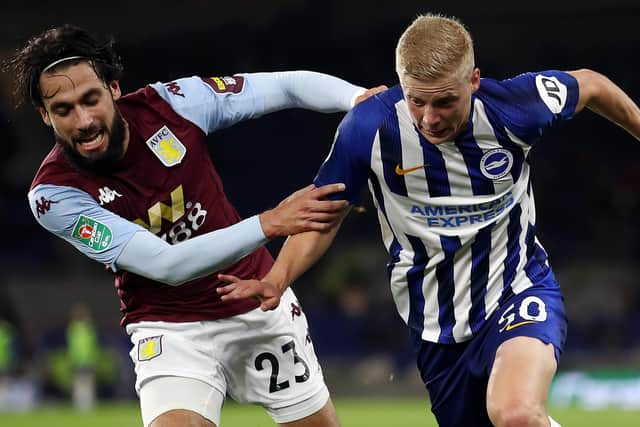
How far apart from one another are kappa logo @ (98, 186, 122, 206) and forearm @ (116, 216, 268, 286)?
263 mm

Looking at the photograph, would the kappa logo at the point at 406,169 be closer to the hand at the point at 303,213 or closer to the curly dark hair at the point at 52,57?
the hand at the point at 303,213

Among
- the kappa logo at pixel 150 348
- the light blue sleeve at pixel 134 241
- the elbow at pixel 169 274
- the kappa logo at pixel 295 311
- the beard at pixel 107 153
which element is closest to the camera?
the light blue sleeve at pixel 134 241

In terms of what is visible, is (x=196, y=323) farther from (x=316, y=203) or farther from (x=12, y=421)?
(x=12, y=421)

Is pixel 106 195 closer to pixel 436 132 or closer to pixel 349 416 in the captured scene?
pixel 436 132

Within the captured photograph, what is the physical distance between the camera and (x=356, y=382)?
1700 cm

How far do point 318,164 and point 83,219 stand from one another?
15.8m

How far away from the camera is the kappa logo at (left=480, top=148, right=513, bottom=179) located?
4062 mm

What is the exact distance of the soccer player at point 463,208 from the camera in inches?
154

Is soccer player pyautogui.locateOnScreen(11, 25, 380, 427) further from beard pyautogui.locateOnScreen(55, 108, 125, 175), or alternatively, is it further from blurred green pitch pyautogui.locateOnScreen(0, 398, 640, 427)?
blurred green pitch pyautogui.locateOnScreen(0, 398, 640, 427)

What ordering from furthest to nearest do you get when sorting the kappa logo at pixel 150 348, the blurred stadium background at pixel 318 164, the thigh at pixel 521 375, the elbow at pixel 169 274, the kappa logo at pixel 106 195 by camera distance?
the blurred stadium background at pixel 318 164
the kappa logo at pixel 150 348
the kappa logo at pixel 106 195
the elbow at pixel 169 274
the thigh at pixel 521 375

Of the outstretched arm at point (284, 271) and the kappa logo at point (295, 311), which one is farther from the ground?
the outstretched arm at point (284, 271)

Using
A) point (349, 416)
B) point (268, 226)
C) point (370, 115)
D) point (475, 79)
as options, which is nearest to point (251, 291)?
point (268, 226)

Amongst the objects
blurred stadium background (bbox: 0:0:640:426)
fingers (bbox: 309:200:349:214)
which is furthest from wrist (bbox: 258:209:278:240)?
blurred stadium background (bbox: 0:0:640:426)

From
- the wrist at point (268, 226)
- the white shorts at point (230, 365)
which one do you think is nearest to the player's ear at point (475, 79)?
the wrist at point (268, 226)
